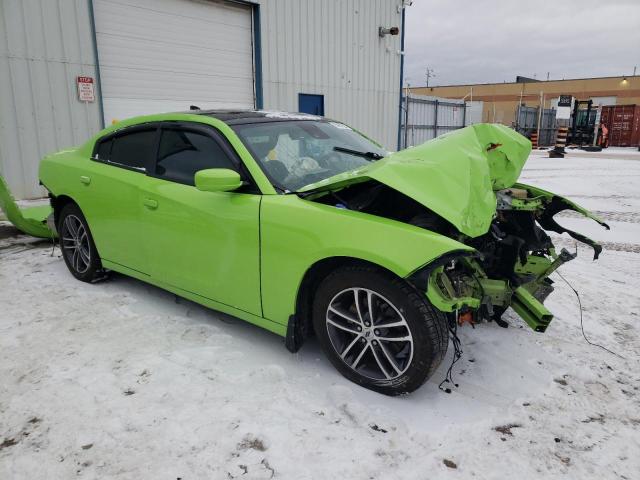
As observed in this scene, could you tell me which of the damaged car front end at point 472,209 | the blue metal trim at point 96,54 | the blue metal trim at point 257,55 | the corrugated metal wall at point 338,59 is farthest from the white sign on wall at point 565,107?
the damaged car front end at point 472,209

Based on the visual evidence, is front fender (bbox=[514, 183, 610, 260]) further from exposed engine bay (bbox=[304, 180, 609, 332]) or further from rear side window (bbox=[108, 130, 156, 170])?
rear side window (bbox=[108, 130, 156, 170])

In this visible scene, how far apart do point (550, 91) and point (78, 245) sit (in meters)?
55.9

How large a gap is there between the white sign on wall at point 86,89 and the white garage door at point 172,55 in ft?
0.93

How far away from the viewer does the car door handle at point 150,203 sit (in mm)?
3428

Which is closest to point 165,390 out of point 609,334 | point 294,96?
point 609,334

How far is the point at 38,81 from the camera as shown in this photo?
7.77 meters

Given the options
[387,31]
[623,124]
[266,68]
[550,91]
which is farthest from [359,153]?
[550,91]

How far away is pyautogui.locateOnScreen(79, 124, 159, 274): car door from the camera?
3.65 metres

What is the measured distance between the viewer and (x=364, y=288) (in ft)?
8.36

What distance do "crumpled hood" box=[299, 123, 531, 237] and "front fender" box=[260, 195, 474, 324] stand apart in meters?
0.17

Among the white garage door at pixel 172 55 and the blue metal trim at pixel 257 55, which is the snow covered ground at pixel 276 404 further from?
the blue metal trim at pixel 257 55

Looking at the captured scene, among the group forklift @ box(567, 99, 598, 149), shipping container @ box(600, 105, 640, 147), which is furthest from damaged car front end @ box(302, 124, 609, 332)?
shipping container @ box(600, 105, 640, 147)

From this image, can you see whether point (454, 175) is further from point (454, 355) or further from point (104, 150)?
point (104, 150)

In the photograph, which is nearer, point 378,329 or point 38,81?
point 378,329
